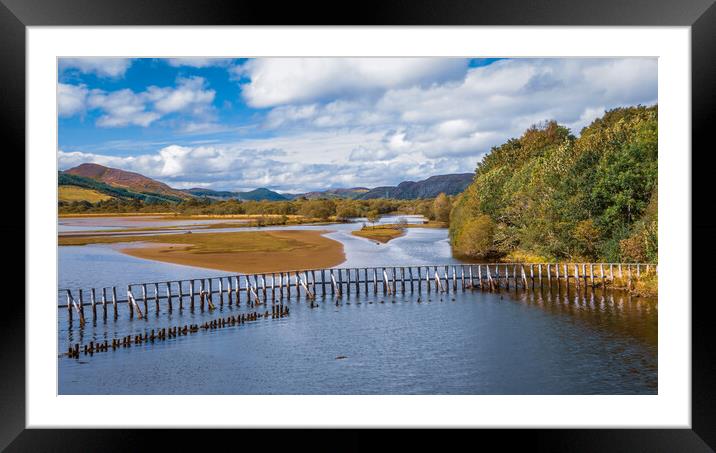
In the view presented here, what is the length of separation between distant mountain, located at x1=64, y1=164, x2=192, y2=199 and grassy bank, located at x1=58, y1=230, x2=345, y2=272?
207cm

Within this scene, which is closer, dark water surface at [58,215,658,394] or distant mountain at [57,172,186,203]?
dark water surface at [58,215,658,394]

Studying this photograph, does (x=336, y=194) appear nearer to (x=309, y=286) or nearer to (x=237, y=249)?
(x=237, y=249)

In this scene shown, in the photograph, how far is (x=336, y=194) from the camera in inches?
966

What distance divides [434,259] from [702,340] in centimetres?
1871

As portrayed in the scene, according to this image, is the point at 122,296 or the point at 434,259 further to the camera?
the point at 434,259

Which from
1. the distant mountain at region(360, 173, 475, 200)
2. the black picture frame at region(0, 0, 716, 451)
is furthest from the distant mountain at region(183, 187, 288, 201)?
the black picture frame at region(0, 0, 716, 451)

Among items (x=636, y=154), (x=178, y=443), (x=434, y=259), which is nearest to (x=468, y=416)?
(x=178, y=443)

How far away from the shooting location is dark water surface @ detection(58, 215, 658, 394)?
30.5ft

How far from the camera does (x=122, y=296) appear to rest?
1716 cm

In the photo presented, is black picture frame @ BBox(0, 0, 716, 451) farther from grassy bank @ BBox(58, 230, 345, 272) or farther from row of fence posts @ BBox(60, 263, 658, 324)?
grassy bank @ BBox(58, 230, 345, 272)
